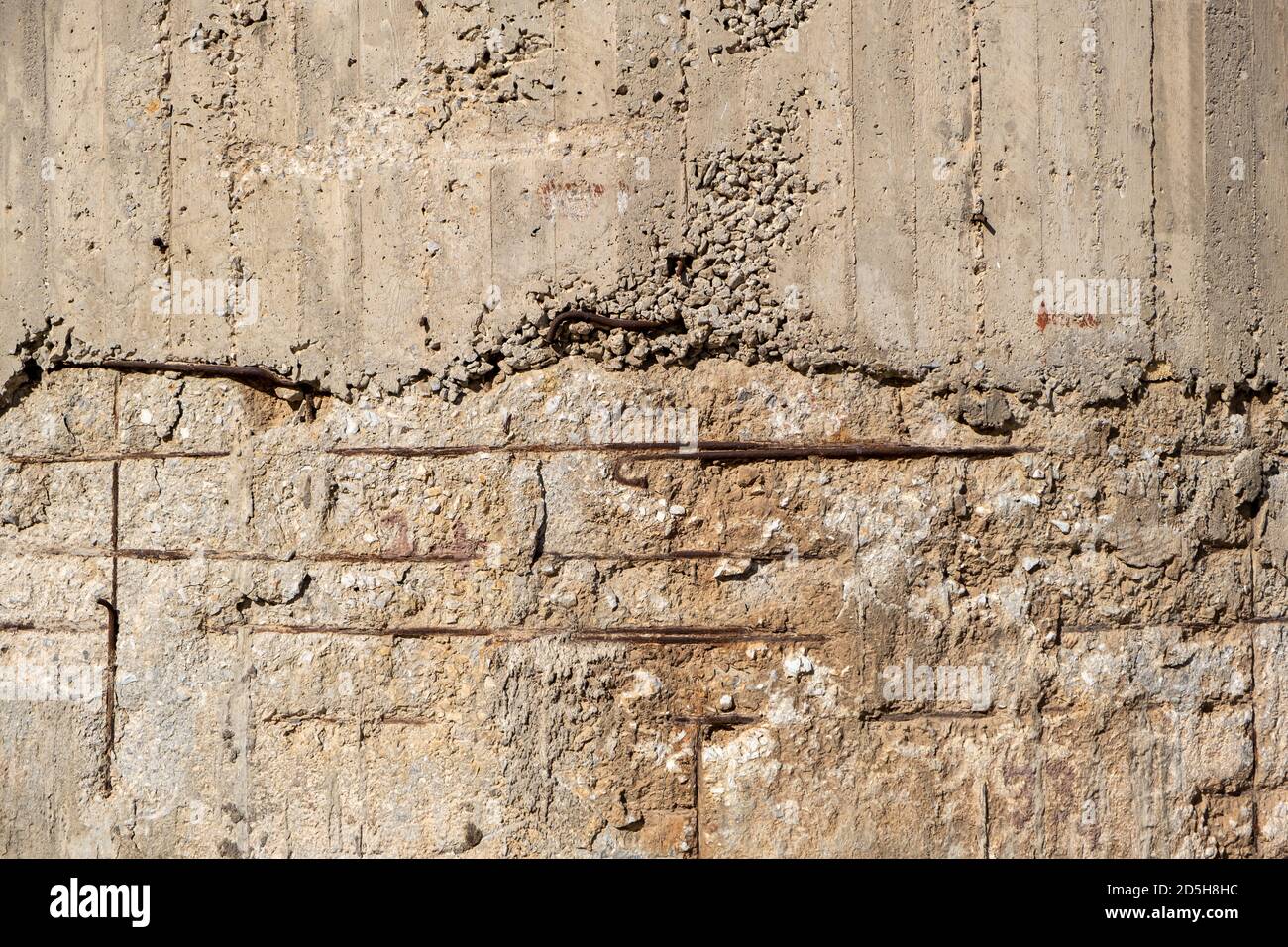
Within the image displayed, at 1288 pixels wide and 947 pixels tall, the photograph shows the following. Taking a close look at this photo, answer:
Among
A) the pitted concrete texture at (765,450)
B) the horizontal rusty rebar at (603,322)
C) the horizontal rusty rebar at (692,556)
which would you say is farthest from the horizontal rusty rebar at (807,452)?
the horizontal rusty rebar at (603,322)

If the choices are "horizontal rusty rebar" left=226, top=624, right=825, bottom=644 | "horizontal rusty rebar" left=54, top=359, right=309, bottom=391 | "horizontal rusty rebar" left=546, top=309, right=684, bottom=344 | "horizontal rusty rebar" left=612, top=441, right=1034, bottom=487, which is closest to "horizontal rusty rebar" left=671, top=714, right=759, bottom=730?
"horizontal rusty rebar" left=226, top=624, right=825, bottom=644

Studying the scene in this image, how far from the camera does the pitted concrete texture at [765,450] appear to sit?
9.12 ft

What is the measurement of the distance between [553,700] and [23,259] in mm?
2370

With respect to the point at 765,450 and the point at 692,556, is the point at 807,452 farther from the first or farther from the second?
the point at 692,556

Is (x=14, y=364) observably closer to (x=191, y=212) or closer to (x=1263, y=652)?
(x=191, y=212)

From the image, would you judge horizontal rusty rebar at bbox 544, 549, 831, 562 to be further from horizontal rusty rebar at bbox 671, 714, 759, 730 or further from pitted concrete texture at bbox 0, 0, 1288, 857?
horizontal rusty rebar at bbox 671, 714, 759, 730

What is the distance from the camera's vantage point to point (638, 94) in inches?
112

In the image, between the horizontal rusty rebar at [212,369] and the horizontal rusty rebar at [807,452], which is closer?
the horizontal rusty rebar at [807,452]

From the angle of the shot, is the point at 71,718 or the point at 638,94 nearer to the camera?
the point at 638,94

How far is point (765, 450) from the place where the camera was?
282cm

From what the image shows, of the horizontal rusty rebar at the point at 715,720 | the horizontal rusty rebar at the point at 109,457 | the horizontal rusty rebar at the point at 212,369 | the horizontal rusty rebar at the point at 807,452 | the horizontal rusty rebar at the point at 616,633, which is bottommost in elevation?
the horizontal rusty rebar at the point at 715,720

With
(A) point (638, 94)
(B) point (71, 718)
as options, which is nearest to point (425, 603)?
(B) point (71, 718)

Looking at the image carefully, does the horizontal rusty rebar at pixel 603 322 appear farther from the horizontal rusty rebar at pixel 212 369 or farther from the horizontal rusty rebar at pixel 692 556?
the horizontal rusty rebar at pixel 212 369

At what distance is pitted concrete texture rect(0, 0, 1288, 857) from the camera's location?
9.12ft
